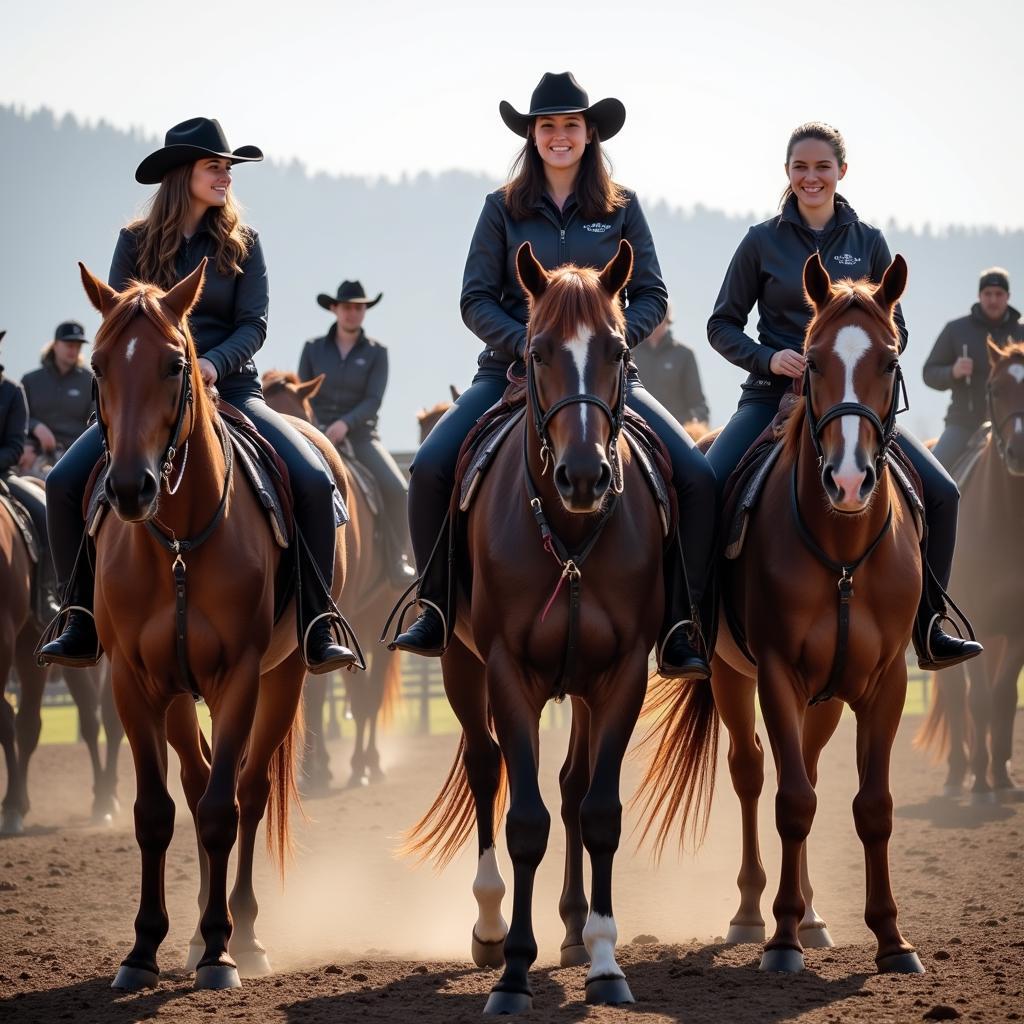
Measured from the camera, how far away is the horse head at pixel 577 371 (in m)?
5.82

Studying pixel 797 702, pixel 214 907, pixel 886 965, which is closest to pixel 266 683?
pixel 214 907

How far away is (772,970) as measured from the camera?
6738mm

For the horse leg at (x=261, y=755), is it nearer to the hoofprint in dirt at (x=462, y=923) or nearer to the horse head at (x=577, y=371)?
the hoofprint in dirt at (x=462, y=923)

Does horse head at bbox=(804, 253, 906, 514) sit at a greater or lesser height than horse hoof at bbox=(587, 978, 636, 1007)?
greater

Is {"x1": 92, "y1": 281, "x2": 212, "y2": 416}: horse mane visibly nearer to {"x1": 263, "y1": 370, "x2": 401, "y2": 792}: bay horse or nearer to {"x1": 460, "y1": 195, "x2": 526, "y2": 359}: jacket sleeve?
{"x1": 460, "y1": 195, "x2": 526, "y2": 359}: jacket sleeve

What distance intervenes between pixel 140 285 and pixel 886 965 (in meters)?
4.34

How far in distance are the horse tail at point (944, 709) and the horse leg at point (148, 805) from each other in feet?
26.2

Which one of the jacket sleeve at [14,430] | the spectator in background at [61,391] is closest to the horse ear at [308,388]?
the jacket sleeve at [14,430]

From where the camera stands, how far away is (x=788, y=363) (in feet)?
24.3

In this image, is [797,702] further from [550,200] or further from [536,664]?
[550,200]

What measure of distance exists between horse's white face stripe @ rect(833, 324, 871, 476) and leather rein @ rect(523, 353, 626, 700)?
907mm

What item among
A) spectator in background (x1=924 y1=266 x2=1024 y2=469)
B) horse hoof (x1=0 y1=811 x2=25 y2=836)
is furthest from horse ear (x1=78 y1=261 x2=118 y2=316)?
spectator in background (x1=924 y1=266 x2=1024 y2=469)

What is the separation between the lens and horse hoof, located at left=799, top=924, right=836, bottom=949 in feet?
24.9

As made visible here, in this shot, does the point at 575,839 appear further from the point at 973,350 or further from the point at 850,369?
the point at 973,350
